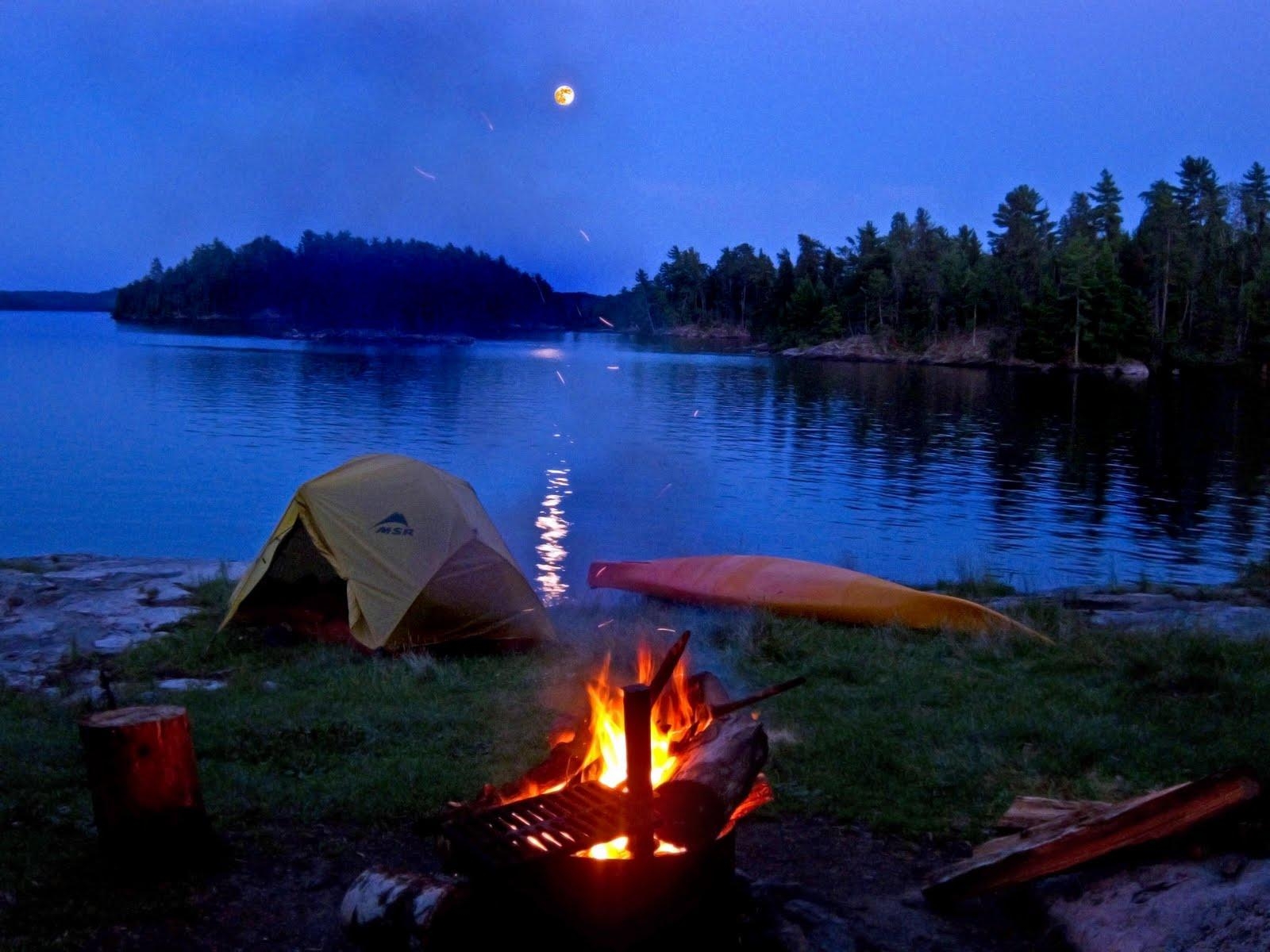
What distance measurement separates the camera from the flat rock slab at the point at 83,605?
10602mm

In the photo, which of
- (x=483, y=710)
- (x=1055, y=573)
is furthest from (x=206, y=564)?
(x=1055, y=573)

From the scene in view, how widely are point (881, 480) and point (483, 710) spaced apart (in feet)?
80.0

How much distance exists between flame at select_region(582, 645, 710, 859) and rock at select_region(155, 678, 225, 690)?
4992mm

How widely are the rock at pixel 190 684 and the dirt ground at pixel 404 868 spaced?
3.74m

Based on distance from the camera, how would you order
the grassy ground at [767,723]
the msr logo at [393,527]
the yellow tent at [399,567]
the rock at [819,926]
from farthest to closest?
the msr logo at [393,527]
the yellow tent at [399,567]
the grassy ground at [767,723]
the rock at [819,926]

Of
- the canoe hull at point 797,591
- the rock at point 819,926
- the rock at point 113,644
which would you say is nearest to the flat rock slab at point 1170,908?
the rock at point 819,926

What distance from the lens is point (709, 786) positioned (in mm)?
4398

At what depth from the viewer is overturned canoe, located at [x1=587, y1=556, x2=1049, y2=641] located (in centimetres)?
1169

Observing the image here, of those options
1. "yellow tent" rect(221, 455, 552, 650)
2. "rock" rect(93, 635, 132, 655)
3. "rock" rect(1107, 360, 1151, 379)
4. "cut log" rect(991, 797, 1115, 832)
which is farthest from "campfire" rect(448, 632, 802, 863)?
"rock" rect(1107, 360, 1151, 379)

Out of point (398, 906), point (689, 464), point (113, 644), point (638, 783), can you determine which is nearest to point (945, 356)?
point (689, 464)

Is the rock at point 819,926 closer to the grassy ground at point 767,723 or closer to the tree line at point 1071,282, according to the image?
the grassy ground at point 767,723

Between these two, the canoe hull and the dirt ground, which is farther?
the canoe hull

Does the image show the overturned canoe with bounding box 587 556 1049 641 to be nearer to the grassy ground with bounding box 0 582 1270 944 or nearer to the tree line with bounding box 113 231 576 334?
the grassy ground with bounding box 0 582 1270 944

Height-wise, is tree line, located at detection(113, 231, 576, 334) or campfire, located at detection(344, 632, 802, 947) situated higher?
tree line, located at detection(113, 231, 576, 334)
